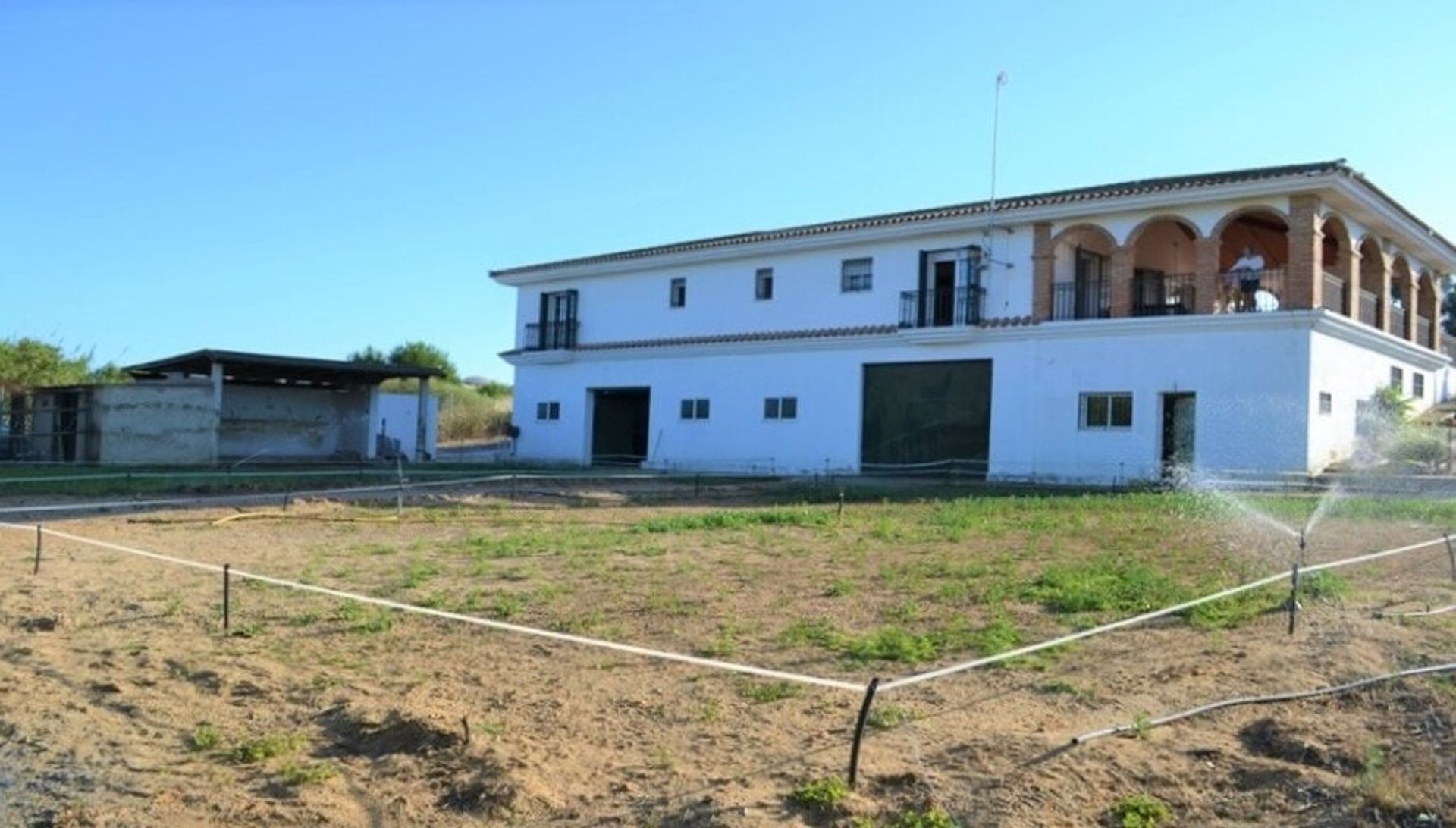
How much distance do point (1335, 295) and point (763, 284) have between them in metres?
15.6

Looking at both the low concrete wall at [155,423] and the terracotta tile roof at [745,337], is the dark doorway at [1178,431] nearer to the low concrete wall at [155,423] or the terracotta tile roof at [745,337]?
the terracotta tile roof at [745,337]

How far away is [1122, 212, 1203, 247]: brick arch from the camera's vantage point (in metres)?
26.5

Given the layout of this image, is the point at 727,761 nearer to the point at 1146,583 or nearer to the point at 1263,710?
the point at 1263,710

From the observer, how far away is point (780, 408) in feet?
113

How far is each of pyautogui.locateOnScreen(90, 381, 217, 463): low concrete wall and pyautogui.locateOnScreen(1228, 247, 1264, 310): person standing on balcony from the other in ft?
88.5

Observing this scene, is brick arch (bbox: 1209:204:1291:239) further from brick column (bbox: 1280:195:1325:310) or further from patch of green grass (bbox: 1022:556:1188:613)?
patch of green grass (bbox: 1022:556:1188:613)

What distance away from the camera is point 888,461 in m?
31.7

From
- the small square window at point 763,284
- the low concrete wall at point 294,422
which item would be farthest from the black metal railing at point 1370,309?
the low concrete wall at point 294,422

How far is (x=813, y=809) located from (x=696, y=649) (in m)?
2.89

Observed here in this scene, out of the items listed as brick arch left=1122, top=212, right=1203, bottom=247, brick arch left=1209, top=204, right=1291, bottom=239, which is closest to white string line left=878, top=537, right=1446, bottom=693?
brick arch left=1209, top=204, right=1291, bottom=239

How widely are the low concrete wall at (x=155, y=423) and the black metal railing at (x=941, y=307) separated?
64.2 ft

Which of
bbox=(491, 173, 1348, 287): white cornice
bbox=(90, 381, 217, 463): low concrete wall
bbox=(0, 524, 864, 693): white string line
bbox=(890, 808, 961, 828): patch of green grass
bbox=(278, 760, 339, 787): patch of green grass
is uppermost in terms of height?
bbox=(491, 173, 1348, 287): white cornice

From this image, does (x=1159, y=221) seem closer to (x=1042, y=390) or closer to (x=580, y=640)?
(x=1042, y=390)

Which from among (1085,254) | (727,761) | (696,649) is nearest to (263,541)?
Result: (696,649)
